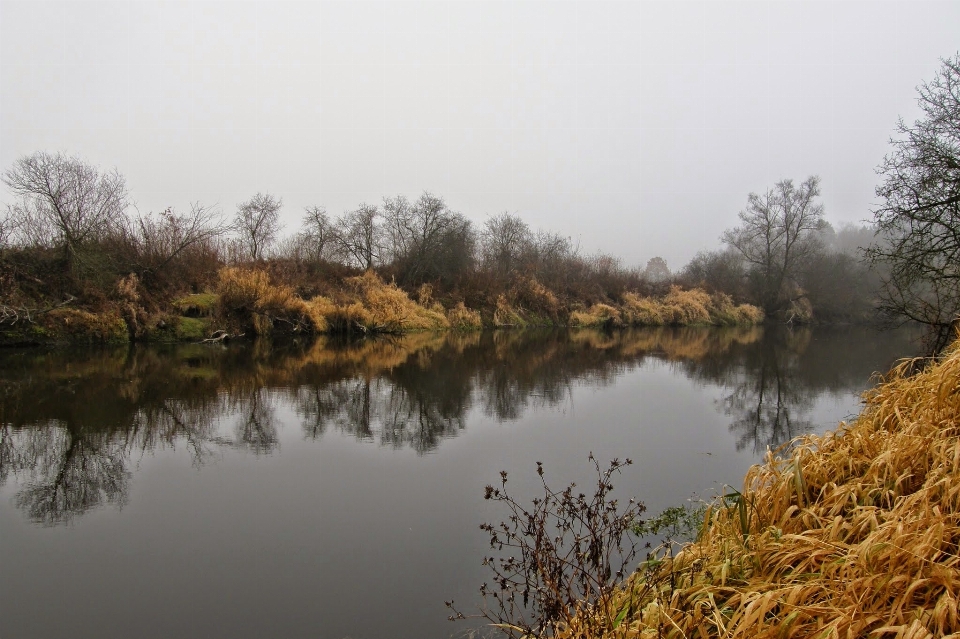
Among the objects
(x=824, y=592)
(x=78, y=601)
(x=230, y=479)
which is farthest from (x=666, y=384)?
(x=78, y=601)

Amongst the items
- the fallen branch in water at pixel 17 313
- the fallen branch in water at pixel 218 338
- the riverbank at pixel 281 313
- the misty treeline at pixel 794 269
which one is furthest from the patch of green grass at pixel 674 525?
the misty treeline at pixel 794 269

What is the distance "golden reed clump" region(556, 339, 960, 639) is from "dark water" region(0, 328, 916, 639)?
1614 mm

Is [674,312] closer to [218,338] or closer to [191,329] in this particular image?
[218,338]

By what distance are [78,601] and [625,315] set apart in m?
33.1

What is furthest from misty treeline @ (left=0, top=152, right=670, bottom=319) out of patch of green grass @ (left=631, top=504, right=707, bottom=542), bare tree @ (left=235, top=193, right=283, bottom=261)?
patch of green grass @ (left=631, top=504, right=707, bottom=542)

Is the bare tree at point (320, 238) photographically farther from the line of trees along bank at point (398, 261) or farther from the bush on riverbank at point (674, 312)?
the bush on riverbank at point (674, 312)

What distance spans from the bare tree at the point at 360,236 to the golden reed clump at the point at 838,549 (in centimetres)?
2788

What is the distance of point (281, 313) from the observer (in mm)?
20281

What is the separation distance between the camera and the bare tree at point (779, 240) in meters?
37.8

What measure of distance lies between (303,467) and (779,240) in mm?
42012

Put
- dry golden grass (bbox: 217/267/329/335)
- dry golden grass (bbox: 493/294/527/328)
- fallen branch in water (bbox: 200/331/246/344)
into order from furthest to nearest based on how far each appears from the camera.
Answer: dry golden grass (bbox: 493/294/527/328) → dry golden grass (bbox: 217/267/329/335) → fallen branch in water (bbox: 200/331/246/344)

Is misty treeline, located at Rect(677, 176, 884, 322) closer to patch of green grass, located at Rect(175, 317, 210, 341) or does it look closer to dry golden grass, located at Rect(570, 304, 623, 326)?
dry golden grass, located at Rect(570, 304, 623, 326)

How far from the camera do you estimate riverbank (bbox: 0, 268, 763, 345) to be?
52.1ft

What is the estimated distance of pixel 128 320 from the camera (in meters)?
17.1
